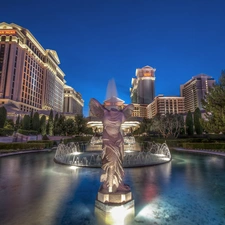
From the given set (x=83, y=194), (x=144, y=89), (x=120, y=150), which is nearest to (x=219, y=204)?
(x=120, y=150)

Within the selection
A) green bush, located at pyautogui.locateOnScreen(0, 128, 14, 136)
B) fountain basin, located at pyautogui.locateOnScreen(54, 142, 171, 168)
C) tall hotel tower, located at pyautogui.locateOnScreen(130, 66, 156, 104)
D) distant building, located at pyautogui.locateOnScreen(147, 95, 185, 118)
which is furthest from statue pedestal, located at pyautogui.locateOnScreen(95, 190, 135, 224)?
tall hotel tower, located at pyautogui.locateOnScreen(130, 66, 156, 104)

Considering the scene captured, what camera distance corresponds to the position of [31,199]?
17.1 ft

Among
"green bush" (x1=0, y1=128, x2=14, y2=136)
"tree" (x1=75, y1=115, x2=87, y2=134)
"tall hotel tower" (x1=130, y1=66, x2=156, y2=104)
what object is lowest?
"green bush" (x1=0, y1=128, x2=14, y2=136)

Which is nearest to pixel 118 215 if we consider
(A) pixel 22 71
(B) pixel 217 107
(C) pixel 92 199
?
(C) pixel 92 199

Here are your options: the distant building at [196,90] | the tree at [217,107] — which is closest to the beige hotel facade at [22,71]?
the tree at [217,107]

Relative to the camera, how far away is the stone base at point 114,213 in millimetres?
3811

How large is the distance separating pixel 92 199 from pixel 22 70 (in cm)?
7906

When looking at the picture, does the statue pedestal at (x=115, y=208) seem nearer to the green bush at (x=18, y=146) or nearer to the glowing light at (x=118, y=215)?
the glowing light at (x=118, y=215)

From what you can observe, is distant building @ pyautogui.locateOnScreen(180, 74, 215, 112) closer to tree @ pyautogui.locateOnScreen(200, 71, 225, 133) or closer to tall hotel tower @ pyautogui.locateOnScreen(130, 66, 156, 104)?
tall hotel tower @ pyautogui.locateOnScreen(130, 66, 156, 104)

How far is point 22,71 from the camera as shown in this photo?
228ft

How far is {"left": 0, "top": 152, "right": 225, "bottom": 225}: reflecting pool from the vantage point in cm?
397

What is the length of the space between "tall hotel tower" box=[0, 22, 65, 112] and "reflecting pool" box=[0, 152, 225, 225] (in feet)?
217

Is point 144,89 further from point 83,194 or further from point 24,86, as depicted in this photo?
point 83,194

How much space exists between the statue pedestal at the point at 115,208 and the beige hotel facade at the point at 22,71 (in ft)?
206
